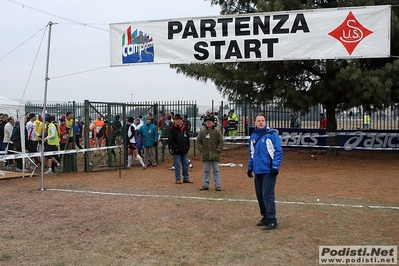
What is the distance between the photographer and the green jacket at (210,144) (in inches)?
457

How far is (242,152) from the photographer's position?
23516 millimetres

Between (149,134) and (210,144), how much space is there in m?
5.94

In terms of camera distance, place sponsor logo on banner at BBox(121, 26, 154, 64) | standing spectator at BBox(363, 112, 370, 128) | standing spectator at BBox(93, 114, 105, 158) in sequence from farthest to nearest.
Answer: standing spectator at BBox(363, 112, 370, 128) < standing spectator at BBox(93, 114, 105, 158) < sponsor logo on banner at BBox(121, 26, 154, 64)

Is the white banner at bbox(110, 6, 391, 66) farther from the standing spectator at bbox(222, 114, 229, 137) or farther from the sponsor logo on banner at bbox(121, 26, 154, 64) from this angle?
the standing spectator at bbox(222, 114, 229, 137)

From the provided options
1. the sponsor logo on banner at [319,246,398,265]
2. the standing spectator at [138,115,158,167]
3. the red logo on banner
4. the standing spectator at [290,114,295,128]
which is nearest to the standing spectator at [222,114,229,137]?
the standing spectator at [290,114,295,128]

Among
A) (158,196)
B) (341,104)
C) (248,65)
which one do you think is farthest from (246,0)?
(158,196)

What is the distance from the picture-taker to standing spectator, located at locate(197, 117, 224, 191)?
11.6 meters

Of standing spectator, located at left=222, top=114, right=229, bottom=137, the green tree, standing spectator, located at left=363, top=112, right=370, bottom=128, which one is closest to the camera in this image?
the green tree

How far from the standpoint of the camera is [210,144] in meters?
11.6

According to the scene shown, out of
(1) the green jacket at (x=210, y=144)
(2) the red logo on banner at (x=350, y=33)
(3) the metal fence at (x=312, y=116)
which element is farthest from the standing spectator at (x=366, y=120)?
(1) the green jacket at (x=210, y=144)

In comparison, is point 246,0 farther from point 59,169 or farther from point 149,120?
point 59,169

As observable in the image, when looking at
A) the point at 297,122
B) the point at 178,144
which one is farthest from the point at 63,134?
the point at 297,122

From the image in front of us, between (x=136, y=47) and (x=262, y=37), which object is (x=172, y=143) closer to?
(x=136, y=47)

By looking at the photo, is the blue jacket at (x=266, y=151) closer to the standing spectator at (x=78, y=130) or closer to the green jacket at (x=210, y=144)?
the green jacket at (x=210, y=144)
